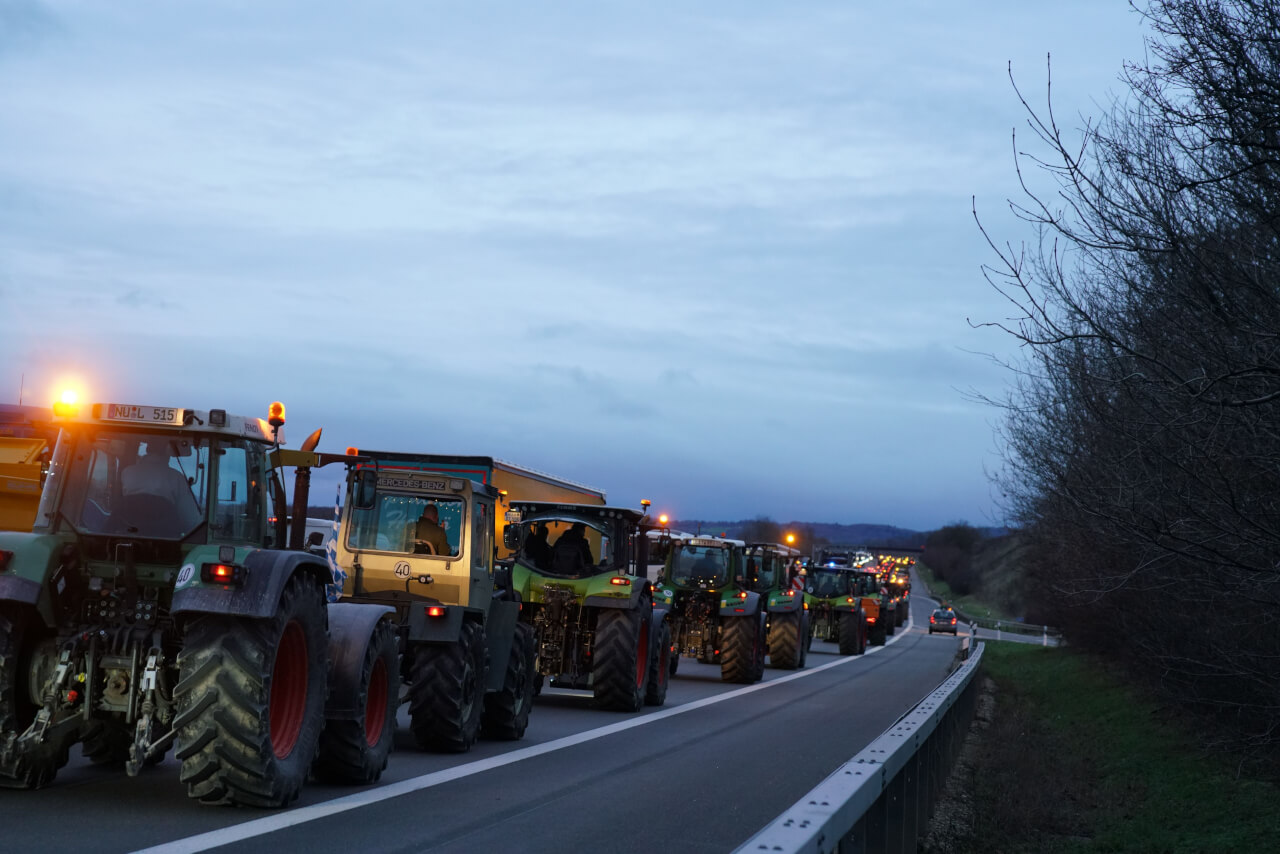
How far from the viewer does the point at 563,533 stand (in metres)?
19.1

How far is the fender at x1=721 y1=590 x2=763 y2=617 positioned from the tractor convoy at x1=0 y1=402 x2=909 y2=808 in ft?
37.0

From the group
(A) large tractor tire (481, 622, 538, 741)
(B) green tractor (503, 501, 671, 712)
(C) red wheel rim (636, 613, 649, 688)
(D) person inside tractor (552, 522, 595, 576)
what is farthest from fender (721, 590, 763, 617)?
(A) large tractor tire (481, 622, 538, 741)

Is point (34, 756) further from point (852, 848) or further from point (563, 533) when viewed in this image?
point (563, 533)

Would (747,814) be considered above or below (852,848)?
below

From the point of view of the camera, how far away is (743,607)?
25.8 meters

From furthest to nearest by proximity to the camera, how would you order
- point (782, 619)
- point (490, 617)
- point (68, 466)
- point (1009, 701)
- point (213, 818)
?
point (782, 619)
point (1009, 701)
point (490, 617)
point (68, 466)
point (213, 818)

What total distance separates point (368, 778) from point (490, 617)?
3636mm

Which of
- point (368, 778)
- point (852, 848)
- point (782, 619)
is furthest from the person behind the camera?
point (782, 619)

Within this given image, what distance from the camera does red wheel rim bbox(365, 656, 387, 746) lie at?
1114 centimetres

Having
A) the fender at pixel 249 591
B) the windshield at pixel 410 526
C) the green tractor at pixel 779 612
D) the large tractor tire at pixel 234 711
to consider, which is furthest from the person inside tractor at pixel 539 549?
the green tractor at pixel 779 612

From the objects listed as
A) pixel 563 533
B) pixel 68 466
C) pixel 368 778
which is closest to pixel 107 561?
pixel 68 466

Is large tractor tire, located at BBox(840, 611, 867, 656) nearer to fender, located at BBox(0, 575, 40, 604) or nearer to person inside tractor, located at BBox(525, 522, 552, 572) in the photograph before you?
person inside tractor, located at BBox(525, 522, 552, 572)

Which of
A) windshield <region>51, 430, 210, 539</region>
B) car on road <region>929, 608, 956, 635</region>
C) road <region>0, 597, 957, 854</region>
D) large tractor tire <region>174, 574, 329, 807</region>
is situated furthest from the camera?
car on road <region>929, 608, 956, 635</region>

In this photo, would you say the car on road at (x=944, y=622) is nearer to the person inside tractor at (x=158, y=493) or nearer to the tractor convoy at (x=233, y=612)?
the tractor convoy at (x=233, y=612)
